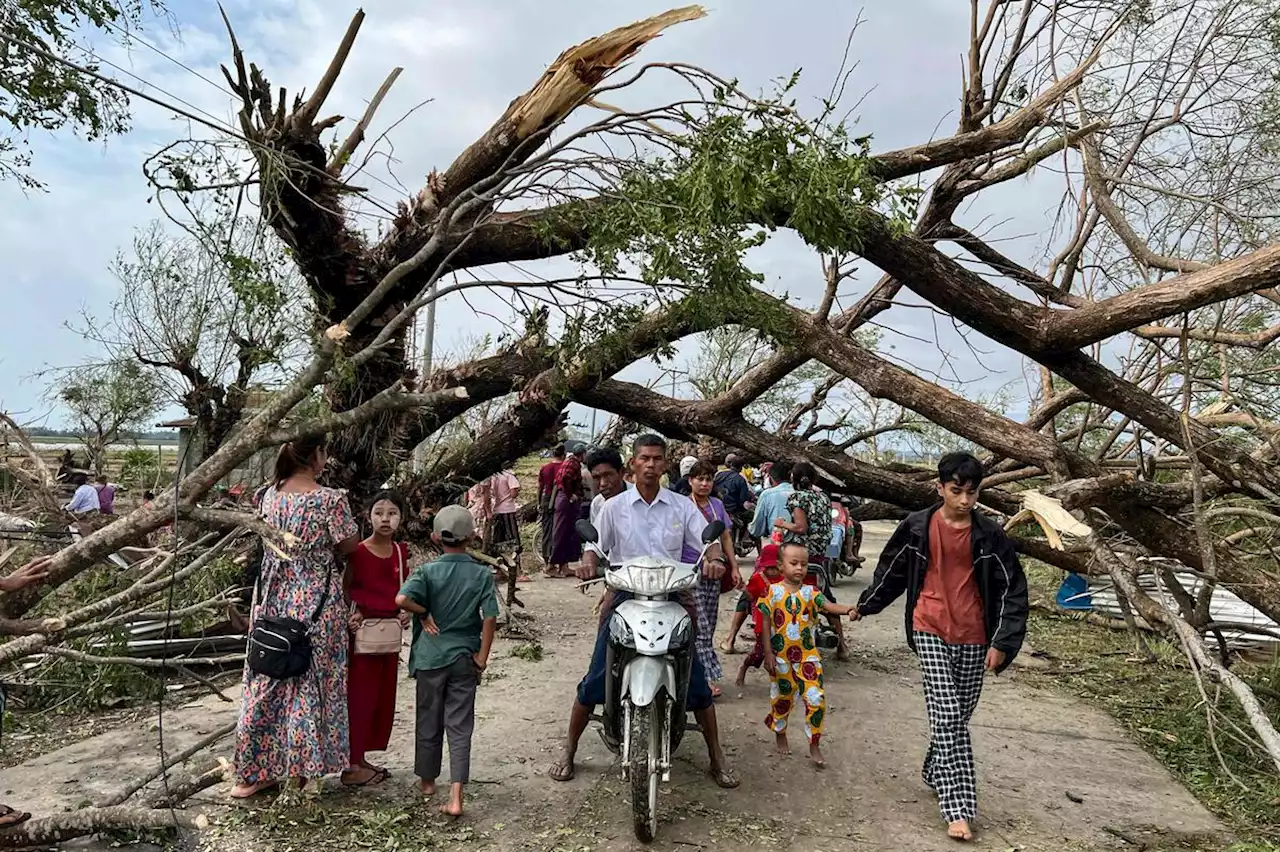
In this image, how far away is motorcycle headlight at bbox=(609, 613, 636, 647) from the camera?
13.0 feet

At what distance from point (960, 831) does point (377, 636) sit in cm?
292

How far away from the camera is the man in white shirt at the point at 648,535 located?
4496 mm

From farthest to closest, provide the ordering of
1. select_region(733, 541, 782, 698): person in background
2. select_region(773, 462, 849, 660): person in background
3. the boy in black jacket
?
select_region(773, 462, 849, 660): person in background, select_region(733, 541, 782, 698): person in background, the boy in black jacket

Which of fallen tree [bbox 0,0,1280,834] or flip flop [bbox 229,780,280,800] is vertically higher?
fallen tree [bbox 0,0,1280,834]

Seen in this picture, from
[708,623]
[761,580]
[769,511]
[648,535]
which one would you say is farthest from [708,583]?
[769,511]

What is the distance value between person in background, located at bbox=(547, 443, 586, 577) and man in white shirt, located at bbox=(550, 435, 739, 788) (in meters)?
6.23

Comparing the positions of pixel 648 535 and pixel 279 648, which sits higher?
pixel 648 535

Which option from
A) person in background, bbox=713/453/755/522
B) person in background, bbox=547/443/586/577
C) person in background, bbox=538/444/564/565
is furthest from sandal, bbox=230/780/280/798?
person in background, bbox=538/444/564/565

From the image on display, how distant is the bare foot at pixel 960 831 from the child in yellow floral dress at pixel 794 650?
983 millimetres

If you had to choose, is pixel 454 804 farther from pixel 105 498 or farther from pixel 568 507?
pixel 105 498

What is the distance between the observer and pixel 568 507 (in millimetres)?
11258

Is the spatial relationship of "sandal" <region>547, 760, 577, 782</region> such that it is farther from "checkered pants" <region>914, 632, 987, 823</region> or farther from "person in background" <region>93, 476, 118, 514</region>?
"person in background" <region>93, 476, 118, 514</region>

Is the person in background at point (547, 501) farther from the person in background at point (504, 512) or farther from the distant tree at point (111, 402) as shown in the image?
the distant tree at point (111, 402)

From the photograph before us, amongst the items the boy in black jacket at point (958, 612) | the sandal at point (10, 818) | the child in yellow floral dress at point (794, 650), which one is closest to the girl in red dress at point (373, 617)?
the sandal at point (10, 818)
